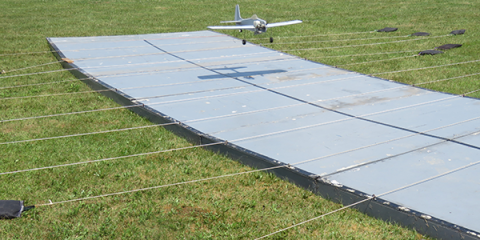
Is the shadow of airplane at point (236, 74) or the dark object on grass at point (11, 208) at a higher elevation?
the shadow of airplane at point (236, 74)

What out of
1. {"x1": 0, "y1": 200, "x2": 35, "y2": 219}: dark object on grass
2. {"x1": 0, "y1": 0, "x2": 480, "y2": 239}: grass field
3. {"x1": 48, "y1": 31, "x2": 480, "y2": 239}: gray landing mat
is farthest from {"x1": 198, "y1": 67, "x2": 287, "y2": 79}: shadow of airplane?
{"x1": 0, "y1": 200, "x2": 35, "y2": 219}: dark object on grass

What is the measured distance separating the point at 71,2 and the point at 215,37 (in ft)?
48.1

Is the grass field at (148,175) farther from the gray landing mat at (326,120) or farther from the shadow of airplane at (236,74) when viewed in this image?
the shadow of airplane at (236,74)

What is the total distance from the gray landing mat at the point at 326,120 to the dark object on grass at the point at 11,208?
3098mm

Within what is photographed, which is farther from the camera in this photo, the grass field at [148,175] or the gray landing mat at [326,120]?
the gray landing mat at [326,120]

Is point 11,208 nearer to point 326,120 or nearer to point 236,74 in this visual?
point 326,120

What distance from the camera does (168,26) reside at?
2177 cm

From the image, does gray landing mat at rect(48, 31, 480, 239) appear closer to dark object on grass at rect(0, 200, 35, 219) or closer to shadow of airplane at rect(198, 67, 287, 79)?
shadow of airplane at rect(198, 67, 287, 79)

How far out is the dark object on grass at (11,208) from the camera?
593 cm

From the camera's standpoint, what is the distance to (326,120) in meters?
8.80

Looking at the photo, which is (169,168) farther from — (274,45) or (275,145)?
(274,45)

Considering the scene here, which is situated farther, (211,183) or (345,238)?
(211,183)

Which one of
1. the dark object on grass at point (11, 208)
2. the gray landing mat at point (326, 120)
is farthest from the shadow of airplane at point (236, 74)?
the dark object on grass at point (11, 208)

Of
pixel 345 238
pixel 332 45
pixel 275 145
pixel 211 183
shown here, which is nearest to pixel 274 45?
pixel 332 45
